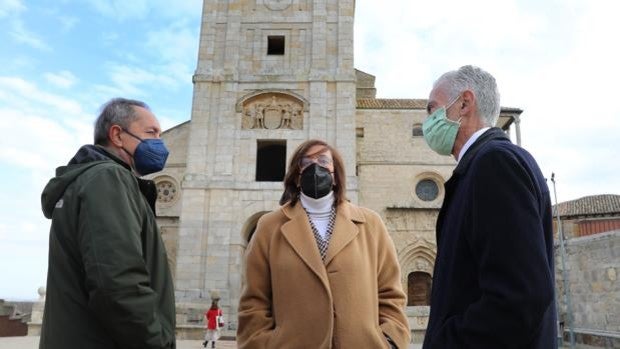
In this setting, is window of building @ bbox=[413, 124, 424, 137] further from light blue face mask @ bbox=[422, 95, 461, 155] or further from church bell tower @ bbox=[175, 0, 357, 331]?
light blue face mask @ bbox=[422, 95, 461, 155]

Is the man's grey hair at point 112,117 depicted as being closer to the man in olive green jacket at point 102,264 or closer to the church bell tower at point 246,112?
the man in olive green jacket at point 102,264

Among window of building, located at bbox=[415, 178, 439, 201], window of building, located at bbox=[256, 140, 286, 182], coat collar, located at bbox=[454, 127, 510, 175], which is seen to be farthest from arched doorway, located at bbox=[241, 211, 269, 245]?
coat collar, located at bbox=[454, 127, 510, 175]

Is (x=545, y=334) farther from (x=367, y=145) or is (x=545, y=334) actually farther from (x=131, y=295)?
(x=367, y=145)

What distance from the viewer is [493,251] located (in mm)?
1904

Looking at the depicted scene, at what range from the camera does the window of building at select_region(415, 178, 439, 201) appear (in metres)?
23.6

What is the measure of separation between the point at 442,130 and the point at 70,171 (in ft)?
6.69

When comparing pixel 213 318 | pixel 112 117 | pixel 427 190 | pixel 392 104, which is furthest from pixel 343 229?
pixel 392 104

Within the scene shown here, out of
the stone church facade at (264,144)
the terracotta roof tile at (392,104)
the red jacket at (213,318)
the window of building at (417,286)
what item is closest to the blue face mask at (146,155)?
the red jacket at (213,318)

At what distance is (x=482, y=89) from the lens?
8.13ft


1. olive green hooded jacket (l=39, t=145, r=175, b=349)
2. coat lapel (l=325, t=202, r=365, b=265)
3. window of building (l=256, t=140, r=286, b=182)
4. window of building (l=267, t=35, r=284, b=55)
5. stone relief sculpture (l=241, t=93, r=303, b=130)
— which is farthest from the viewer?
window of building (l=256, t=140, r=286, b=182)

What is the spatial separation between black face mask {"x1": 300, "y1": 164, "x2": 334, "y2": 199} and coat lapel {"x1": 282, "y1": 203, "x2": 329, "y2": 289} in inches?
5.9

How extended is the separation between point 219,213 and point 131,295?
Answer: 1780 centimetres

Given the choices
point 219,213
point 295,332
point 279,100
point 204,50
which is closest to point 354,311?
point 295,332

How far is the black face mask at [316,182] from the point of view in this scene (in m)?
3.48
